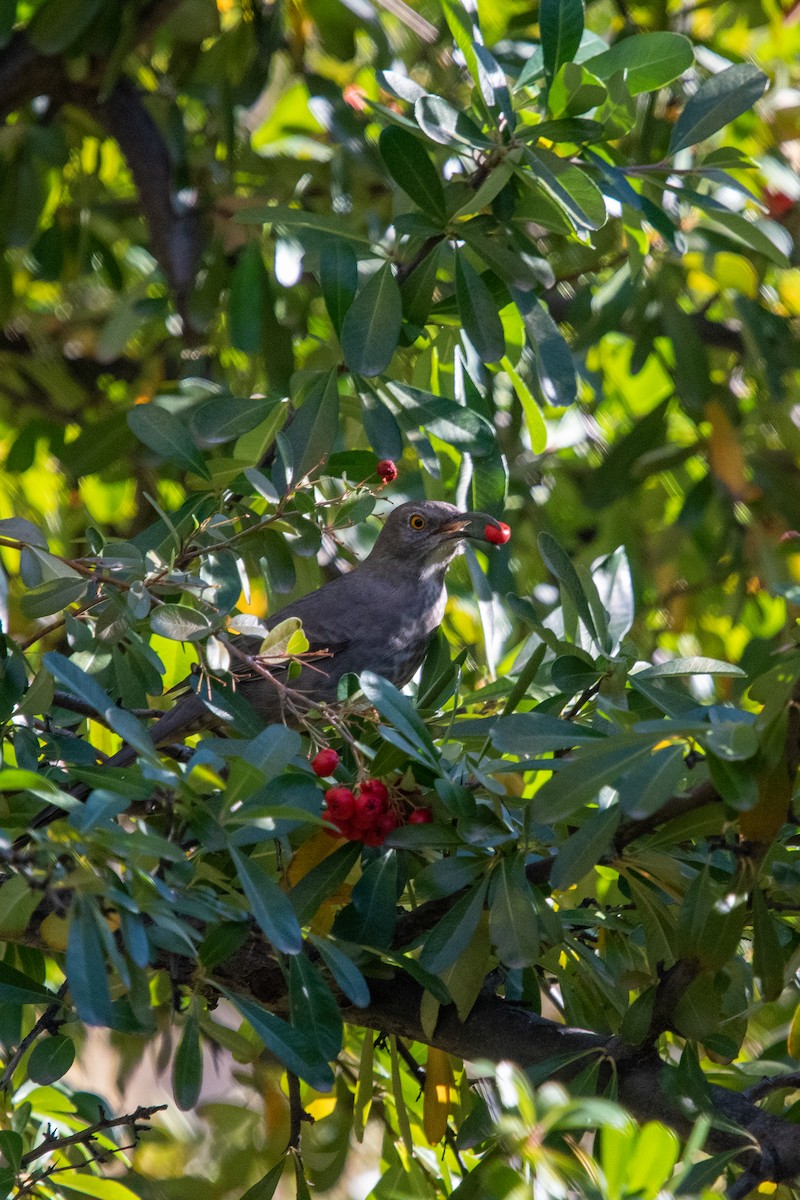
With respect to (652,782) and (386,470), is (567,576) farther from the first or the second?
(652,782)

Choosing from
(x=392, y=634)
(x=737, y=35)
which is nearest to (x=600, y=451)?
(x=392, y=634)

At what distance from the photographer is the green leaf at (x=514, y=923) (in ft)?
7.47

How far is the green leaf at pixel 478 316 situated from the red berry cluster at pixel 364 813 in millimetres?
1116

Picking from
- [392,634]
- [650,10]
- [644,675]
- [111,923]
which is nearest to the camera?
[111,923]

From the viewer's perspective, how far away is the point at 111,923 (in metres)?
2.40

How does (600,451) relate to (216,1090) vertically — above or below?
above

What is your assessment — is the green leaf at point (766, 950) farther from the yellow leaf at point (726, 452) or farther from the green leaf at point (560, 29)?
the yellow leaf at point (726, 452)

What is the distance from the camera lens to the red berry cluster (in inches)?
95.6

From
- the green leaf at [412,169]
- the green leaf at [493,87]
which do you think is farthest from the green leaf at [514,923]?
the green leaf at [493,87]

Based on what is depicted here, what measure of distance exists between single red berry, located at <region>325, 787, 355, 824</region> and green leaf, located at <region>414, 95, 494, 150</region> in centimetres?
146

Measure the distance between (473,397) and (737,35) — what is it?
3.52 meters

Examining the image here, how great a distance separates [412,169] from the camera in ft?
9.98

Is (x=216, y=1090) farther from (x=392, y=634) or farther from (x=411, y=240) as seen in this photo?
(x=411, y=240)

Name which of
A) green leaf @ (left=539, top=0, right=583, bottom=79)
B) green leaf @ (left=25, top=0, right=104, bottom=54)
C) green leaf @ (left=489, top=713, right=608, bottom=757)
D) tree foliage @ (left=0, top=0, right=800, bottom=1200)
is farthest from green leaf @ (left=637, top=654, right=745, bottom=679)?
green leaf @ (left=25, top=0, right=104, bottom=54)
